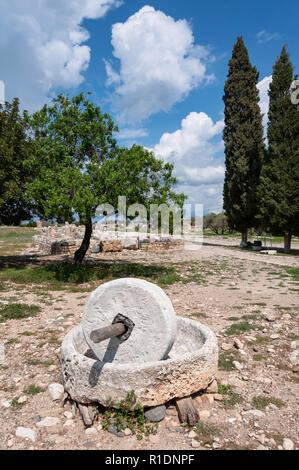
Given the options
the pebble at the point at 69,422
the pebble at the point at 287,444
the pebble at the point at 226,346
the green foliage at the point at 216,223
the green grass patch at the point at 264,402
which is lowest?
the pebble at the point at 69,422

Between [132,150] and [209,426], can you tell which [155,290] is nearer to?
[209,426]

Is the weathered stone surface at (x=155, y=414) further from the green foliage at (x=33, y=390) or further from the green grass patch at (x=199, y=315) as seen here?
the green grass patch at (x=199, y=315)

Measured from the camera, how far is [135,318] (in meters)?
3.39

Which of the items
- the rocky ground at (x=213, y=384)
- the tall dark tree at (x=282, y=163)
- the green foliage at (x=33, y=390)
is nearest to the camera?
the rocky ground at (x=213, y=384)

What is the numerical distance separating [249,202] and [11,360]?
2098 centimetres

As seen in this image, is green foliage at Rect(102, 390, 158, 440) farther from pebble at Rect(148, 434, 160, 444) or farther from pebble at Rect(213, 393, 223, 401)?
pebble at Rect(213, 393, 223, 401)

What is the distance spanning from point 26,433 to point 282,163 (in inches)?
824

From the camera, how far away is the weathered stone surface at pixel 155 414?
3.03m

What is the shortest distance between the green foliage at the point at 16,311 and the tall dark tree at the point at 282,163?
1731 centimetres

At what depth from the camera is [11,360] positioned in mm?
4414

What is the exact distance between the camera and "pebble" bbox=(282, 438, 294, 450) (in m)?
2.69

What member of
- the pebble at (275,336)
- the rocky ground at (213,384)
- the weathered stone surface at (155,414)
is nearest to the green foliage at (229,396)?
the rocky ground at (213,384)

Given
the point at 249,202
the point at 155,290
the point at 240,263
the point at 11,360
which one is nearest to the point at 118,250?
the point at 240,263

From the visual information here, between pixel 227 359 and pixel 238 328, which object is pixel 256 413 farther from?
pixel 238 328
